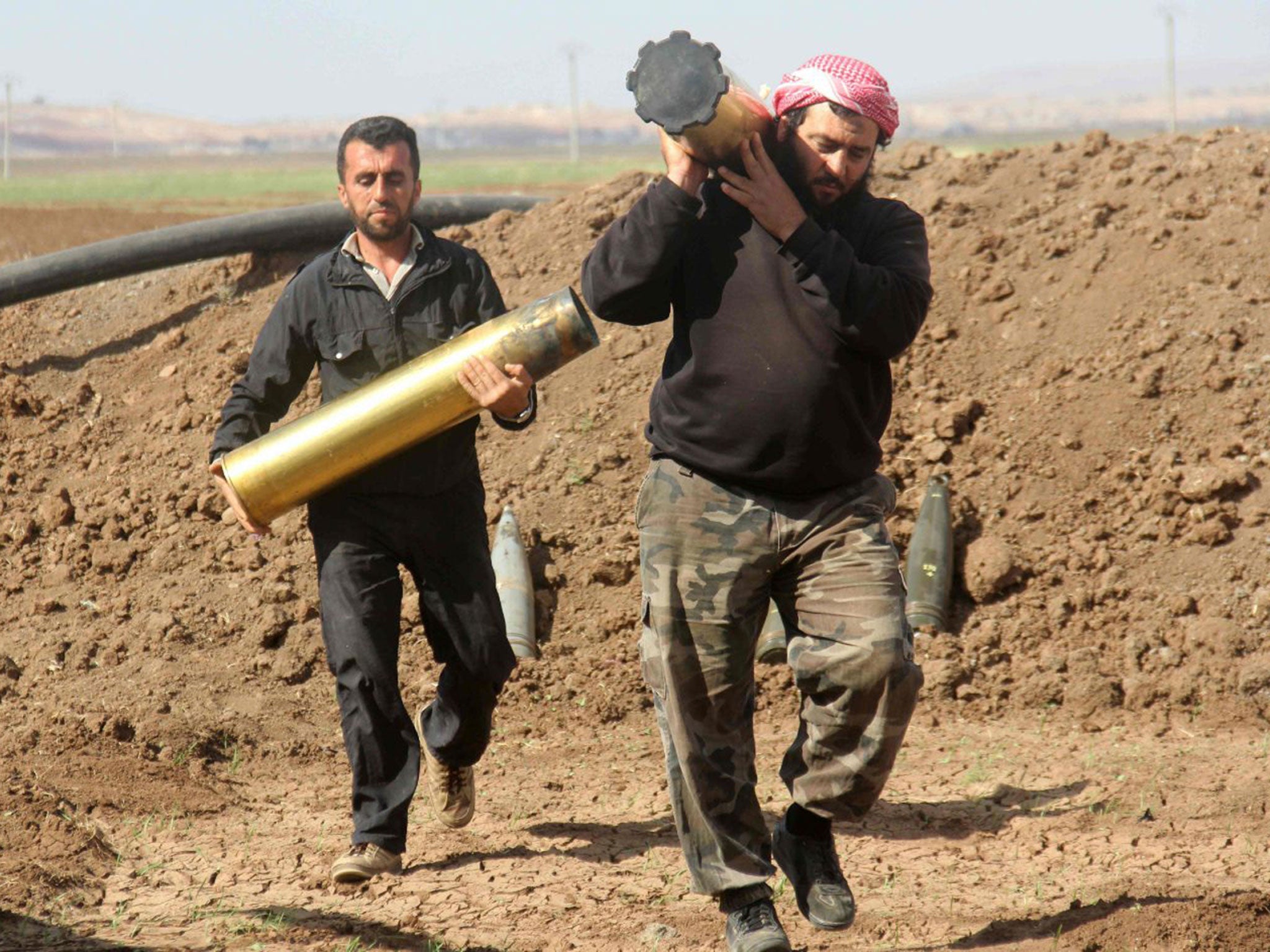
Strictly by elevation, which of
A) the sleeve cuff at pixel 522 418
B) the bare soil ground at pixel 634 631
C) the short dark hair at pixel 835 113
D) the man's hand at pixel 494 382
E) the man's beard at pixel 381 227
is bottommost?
the bare soil ground at pixel 634 631

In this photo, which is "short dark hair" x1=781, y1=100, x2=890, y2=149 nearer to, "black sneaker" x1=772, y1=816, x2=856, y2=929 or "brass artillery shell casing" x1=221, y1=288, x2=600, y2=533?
"brass artillery shell casing" x1=221, y1=288, x2=600, y2=533

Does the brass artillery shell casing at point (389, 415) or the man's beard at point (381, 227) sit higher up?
the man's beard at point (381, 227)

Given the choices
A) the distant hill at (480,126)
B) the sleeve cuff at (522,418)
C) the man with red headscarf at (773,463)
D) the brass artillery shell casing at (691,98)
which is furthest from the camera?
the distant hill at (480,126)

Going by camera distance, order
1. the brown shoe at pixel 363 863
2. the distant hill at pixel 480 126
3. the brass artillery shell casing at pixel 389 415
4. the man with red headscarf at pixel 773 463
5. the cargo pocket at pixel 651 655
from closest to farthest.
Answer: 1. the man with red headscarf at pixel 773 463
2. the cargo pocket at pixel 651 655
3. the brass artillery shell casing at pixel 389 415
4. the brown shoe at pixel 363 863
5. the distant hill at pixel 480 126

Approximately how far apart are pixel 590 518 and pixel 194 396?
9.27 feet

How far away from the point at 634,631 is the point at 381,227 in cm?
315

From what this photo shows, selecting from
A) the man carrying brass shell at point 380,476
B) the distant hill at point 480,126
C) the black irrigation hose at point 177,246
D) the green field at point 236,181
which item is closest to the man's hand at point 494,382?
the man carrying brass shell at point 380,476

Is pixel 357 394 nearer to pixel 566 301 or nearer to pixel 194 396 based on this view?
pixel 566 301

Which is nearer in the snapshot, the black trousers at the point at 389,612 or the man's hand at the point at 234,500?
the man's hand at the point at 234,500

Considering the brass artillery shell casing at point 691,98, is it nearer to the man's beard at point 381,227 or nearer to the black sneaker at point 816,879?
the man's beard at point 381,227

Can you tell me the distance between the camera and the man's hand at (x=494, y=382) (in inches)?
173

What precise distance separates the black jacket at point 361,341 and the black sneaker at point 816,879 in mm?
1517

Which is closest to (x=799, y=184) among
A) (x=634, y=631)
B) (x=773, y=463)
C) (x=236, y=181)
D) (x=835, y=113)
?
(x=835, y=113)

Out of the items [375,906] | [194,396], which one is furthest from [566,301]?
[194,396]
